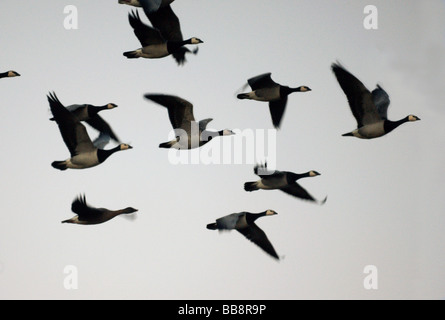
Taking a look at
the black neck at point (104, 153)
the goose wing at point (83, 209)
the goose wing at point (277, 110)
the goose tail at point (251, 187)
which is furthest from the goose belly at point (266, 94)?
the goose wing at point (83, 209)

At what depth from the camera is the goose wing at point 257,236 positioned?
10586 mm

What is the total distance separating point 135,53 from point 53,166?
1988mm

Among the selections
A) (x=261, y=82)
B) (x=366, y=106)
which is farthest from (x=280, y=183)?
(x=366, y=106)

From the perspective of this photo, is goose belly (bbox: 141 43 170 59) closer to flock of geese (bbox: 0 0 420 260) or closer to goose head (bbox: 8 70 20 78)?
flock of geese (bbox: 0 0 420 260)

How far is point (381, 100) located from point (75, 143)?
13.9ft

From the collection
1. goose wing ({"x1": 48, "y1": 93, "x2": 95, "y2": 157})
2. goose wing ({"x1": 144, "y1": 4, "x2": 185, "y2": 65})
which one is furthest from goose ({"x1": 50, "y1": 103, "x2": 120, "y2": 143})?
goose wing ({"x1": 144, "y1": 4, "x2": 185, "y2": 65})

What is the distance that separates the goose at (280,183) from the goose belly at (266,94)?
97cm

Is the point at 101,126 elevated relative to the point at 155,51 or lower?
lower

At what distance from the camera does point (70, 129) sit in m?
9.52

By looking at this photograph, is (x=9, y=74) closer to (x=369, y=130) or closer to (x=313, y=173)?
(x=313, y=173)

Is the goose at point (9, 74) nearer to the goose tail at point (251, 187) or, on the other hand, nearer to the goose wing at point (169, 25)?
the goose wing at point (169, 25)

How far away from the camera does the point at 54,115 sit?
9.38 meters
